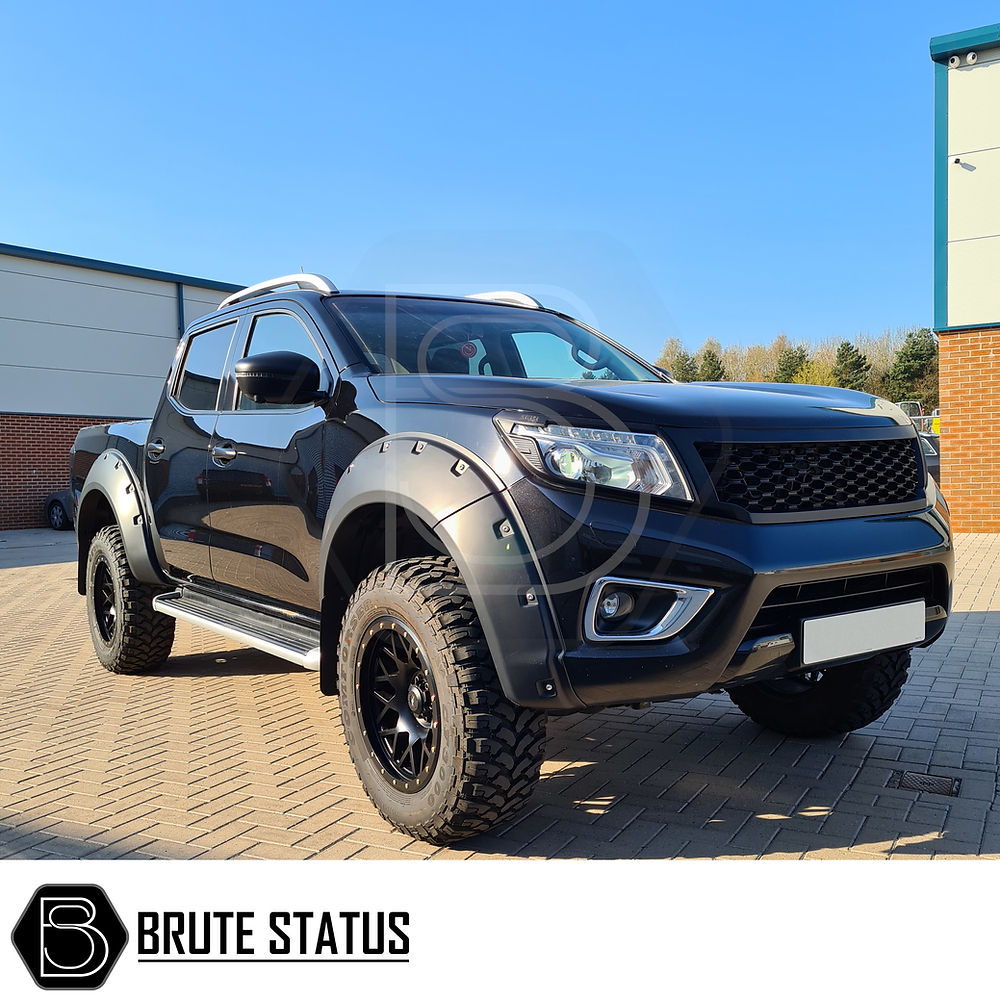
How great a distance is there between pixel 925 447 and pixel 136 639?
4252 millimetres

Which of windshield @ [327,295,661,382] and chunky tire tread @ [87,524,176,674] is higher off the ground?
windshield @ [327,295,661,382]

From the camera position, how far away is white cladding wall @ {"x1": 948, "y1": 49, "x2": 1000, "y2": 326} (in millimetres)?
11328

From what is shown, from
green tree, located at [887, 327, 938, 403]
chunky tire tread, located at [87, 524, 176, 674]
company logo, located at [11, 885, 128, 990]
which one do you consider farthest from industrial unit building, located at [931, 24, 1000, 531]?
green tree, located at [887, 327, 938, 403]

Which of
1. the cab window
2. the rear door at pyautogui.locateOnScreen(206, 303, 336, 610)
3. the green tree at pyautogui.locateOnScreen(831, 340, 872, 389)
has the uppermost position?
the green tree at pyautogui.locateOnScreen(831, 340, 872, 389)

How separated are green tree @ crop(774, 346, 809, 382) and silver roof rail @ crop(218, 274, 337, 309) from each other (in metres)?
50.2

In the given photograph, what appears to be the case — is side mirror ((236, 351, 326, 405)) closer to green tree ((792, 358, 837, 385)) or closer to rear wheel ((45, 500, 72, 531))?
rear wheel ((45, 500, 72, 531))

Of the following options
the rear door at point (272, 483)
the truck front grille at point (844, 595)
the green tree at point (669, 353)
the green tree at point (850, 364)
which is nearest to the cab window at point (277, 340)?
the rear door at point (272, 483)

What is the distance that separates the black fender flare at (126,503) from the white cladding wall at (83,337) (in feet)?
56.9

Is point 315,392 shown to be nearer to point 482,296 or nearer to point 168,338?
point 482,296

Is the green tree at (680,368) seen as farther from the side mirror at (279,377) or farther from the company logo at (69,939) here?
the company logo at (69,939)

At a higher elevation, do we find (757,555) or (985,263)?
(985,263)

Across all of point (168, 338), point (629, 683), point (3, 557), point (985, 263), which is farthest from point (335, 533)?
point (168, 338)

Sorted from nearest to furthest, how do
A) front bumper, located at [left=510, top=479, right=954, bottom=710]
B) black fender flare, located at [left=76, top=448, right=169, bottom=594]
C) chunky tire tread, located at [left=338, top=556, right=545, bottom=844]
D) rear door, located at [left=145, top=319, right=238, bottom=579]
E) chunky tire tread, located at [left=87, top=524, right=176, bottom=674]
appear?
front bumper, located at [left=510, top=479, right=954, bottom=710] < chunky tire tread, located at [left=338, top=556, right=545, bottom=844] < rear door, located at [left=145, top=319, right=238, bottom=579] < black fender flare, located at [left=76, top=448, right=169, bottom=594] < chunky tire tread, located at [left=87, top=524, right=176, bottom=674]

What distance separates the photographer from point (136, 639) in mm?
5367
